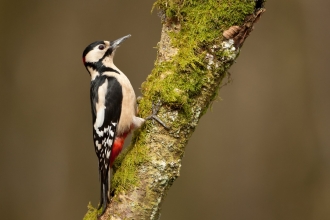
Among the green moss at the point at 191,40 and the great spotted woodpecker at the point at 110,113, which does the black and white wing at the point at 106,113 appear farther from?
the green moss at the point at 191,40

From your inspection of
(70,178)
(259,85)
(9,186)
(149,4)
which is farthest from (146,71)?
(9,186)

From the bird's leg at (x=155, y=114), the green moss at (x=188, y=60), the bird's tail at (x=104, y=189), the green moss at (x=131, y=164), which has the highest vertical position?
the green moss at (x=188, y=60)

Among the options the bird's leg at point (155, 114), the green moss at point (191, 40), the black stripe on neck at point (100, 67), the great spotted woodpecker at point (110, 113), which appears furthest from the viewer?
the black stripe on neck at point (100, 67)

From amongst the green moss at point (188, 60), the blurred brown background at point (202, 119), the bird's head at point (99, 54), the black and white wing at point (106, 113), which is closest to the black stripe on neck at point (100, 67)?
the bird's head at point (99, 54)

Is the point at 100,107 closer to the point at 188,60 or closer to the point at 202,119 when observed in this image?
the point at 188,60

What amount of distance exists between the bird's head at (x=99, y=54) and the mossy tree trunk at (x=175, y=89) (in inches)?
24.8

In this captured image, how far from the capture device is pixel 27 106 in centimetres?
388

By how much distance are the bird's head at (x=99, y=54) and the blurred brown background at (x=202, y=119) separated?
117 cm

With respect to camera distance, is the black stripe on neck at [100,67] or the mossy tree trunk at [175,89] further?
the black stripe on neck at [100,67]

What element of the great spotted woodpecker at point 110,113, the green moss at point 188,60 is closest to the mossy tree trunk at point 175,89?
the green moss at point 188,60

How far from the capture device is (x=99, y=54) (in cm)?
249

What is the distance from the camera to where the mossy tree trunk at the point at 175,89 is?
5.88 feet

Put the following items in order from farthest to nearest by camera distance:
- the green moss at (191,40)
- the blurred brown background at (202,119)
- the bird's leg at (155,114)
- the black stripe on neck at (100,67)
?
1. the blurred brown background at (202,119)
2. the black stripe on neck at (100,67)
3. the bird's leg at (155,114)
4. the green moss at (191,40)

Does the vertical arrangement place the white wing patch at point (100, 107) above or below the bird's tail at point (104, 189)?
above
